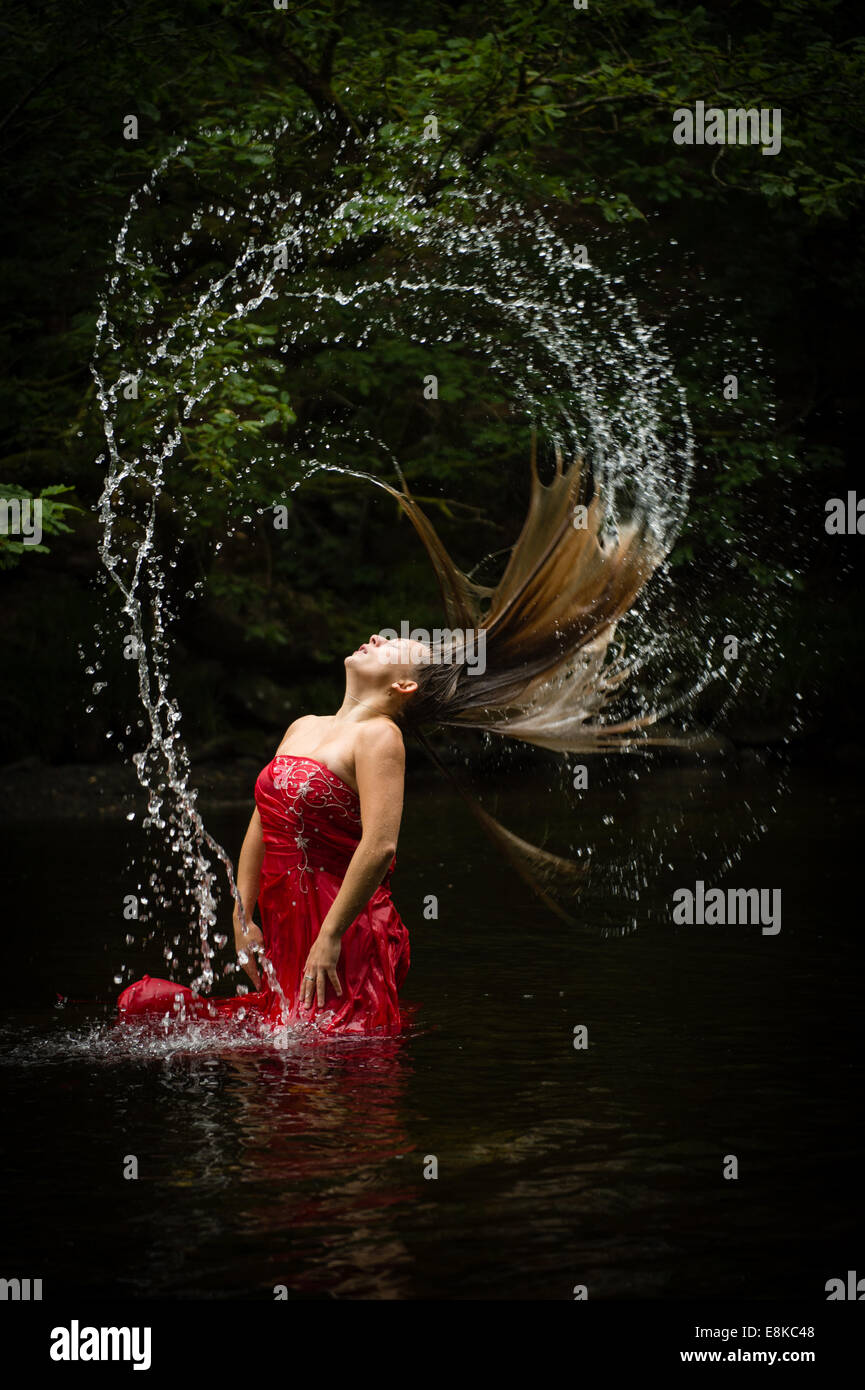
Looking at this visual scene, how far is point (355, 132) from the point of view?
15828 millimetres

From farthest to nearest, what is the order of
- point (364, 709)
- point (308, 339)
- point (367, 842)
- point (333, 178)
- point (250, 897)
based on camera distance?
point (308, 339) → point (333, 178) → point (250, 897) → point (364, 709) → point (367, 842)

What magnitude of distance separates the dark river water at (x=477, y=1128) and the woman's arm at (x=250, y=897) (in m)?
0.40

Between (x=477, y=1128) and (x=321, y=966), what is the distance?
3.97 feet

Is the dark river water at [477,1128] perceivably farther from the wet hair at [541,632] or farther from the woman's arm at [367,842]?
the wet hair at [541,632]

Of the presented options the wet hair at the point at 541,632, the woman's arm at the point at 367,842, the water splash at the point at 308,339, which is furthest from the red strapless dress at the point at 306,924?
the water splash at the point at 308,339

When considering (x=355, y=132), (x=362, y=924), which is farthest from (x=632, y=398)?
(x=362, y=924)

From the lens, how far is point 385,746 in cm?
657

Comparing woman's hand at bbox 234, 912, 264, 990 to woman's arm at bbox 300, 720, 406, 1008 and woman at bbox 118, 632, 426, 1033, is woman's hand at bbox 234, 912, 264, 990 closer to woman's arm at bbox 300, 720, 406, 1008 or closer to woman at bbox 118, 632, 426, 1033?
woman at bbox 118, 632, 426, 1033

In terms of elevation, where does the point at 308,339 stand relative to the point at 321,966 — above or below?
above

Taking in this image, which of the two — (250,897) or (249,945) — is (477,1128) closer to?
(249,945)

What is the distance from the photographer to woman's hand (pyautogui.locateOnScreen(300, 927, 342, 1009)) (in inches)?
257

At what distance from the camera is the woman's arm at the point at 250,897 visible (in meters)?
7.00

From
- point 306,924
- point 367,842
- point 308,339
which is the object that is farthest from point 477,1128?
point 308,339

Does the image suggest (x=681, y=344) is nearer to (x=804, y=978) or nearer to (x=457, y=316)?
(x=457, y=316)
